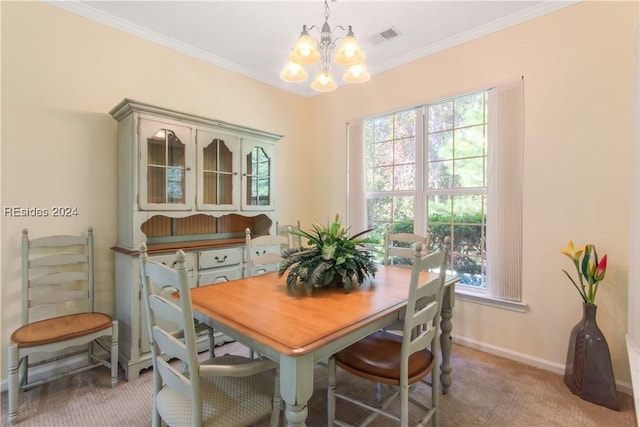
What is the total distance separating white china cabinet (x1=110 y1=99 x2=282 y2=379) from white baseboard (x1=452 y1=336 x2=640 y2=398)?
2211 millimetres

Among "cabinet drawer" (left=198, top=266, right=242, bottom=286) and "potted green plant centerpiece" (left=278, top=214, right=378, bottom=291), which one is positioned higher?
"potted green plant centerpiece" (left=278, top=214, right=378, bottom=291)

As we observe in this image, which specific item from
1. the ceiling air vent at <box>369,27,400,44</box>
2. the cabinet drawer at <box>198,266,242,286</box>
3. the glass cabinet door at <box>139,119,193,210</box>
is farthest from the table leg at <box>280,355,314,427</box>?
the ceiling air vent at <box>369,27,400,44</box>

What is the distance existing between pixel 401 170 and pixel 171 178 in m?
2.28

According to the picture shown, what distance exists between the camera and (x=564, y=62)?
233 centimetres

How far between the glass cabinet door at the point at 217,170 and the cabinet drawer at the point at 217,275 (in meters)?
0.58

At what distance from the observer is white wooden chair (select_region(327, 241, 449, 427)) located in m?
1.41

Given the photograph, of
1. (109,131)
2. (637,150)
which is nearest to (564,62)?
(637,150)

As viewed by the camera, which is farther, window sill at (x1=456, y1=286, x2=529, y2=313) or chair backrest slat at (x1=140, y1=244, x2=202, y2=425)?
window sill at (x1=456, y1=286, x2=529, y2=313)

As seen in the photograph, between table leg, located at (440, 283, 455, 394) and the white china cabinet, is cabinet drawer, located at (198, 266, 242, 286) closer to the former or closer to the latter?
the white china cabinet

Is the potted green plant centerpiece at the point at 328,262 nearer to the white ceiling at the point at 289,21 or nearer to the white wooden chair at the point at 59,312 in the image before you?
the white wooden chair at the point at 59,312

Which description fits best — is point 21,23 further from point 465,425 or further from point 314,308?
point 465,425

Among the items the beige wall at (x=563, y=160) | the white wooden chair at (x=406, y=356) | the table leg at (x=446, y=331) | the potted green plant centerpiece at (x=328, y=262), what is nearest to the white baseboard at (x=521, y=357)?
the beige wall at (x=563, y=160)

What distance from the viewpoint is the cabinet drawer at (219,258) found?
266 cm

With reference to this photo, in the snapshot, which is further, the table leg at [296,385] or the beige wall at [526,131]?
the beige wall at [526,131]
